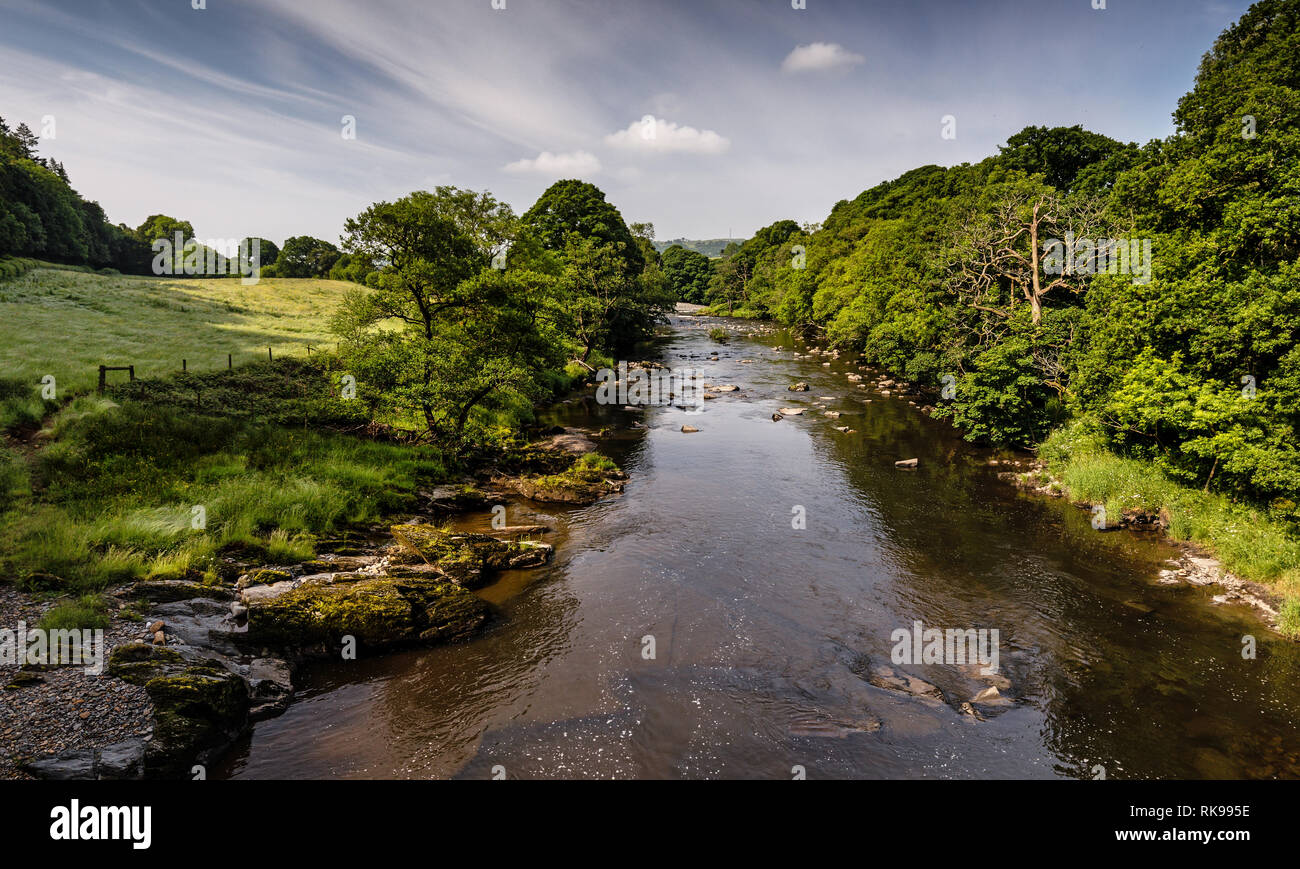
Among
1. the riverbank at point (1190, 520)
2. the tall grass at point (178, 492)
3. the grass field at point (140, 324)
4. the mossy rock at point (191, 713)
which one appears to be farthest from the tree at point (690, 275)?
the mossy rock at point (191, 713)

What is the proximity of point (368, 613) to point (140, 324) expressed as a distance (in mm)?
43054

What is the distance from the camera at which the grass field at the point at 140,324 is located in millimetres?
27328

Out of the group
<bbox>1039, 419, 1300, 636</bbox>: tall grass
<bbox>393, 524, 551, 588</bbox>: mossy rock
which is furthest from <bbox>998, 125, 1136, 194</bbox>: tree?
<bbox>393, 524, 551, 588</bbox>: mossy rock

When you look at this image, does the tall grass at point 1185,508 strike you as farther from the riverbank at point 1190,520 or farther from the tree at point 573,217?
the tree at point 573,217

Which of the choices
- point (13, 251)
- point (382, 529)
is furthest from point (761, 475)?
point (13, 251)

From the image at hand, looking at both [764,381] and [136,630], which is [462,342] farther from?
[764,381]

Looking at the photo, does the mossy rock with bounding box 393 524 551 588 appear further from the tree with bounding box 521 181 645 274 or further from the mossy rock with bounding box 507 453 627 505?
the tree with bounding box 521 181 645 274

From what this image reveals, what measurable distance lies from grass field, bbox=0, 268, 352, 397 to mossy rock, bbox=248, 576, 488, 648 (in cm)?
1800

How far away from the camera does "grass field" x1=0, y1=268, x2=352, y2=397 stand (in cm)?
2733

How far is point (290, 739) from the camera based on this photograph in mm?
11031

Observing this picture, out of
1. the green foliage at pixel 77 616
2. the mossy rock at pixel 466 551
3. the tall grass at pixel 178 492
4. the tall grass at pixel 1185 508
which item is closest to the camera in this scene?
the green foliage at pixel 77 616

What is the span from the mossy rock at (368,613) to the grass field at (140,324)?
18.0m

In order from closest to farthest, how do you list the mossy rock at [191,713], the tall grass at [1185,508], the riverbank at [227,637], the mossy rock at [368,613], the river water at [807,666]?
the riverbank at [227,637] → the mossy rock at [191,713] → the river water at [807,666] → the mossy rock at [368,613] → the tall grass at [1185,508]

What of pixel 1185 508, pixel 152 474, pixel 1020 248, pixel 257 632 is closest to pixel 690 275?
pixel 1020 248
